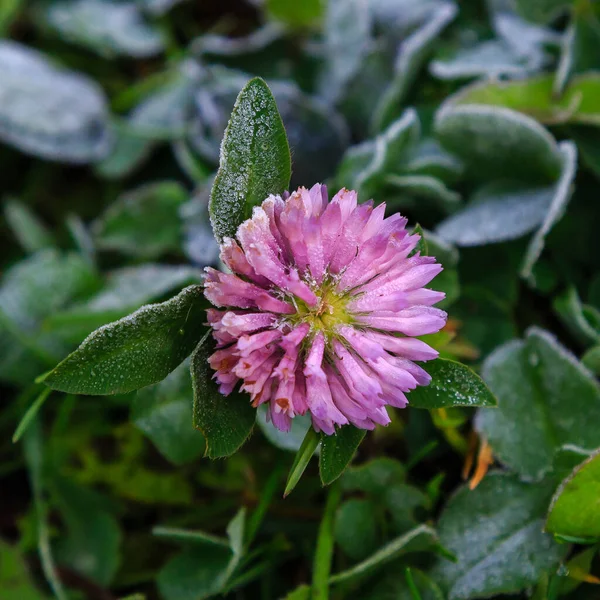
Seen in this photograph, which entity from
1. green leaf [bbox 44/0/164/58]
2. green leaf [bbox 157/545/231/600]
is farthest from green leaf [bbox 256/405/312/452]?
green leaf [bbox 44/0/164/58]

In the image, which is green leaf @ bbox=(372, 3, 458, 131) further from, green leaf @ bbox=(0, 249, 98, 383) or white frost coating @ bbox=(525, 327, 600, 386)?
green leaf @ bbox=(0, 249, 98, 383)

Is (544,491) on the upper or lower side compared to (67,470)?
upper

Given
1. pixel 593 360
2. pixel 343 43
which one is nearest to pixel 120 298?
pixel 343 43

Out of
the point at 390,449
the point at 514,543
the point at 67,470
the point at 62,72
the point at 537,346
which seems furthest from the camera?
the point at 62,72

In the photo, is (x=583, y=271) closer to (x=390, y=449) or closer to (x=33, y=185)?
(x=390, y=449)

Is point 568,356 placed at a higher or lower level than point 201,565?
higher

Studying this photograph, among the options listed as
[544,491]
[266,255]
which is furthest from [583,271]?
[266,255]

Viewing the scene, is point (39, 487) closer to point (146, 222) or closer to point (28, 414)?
point (28, 414)
